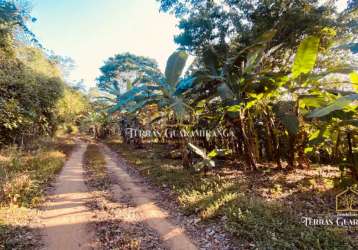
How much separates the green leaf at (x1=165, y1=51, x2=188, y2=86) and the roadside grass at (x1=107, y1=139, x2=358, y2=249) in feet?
9.75

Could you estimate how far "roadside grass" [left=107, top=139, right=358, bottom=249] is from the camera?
141 inches

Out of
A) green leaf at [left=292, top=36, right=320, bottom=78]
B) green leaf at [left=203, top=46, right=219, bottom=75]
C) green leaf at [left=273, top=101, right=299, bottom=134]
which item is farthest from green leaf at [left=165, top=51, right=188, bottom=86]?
green leaf at [left=292, top=36, right=320, bottom=78]

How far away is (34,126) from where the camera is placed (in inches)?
546

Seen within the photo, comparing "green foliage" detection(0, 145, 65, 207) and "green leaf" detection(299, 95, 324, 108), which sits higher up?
"green leaf" detection(299, 95, 324, 108)

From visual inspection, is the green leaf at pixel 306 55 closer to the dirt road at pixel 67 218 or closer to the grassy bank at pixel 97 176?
the dirt road at pixel 67 218

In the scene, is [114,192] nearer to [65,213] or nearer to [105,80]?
[65,213]

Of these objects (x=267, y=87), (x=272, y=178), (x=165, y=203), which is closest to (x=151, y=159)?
(x=165, y=203)

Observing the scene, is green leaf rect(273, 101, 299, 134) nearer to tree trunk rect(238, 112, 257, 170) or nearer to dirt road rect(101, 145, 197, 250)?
tree trunk rect(238, 112, 257, 170)

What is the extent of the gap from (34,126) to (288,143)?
43.8 feet

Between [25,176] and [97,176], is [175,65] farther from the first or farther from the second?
[25,176]

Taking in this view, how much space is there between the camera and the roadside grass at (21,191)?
4.29 meters

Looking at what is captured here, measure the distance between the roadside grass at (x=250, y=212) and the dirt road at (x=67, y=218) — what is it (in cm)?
210

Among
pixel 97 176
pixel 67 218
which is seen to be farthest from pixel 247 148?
pixel 97 176

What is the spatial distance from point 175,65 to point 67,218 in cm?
444
